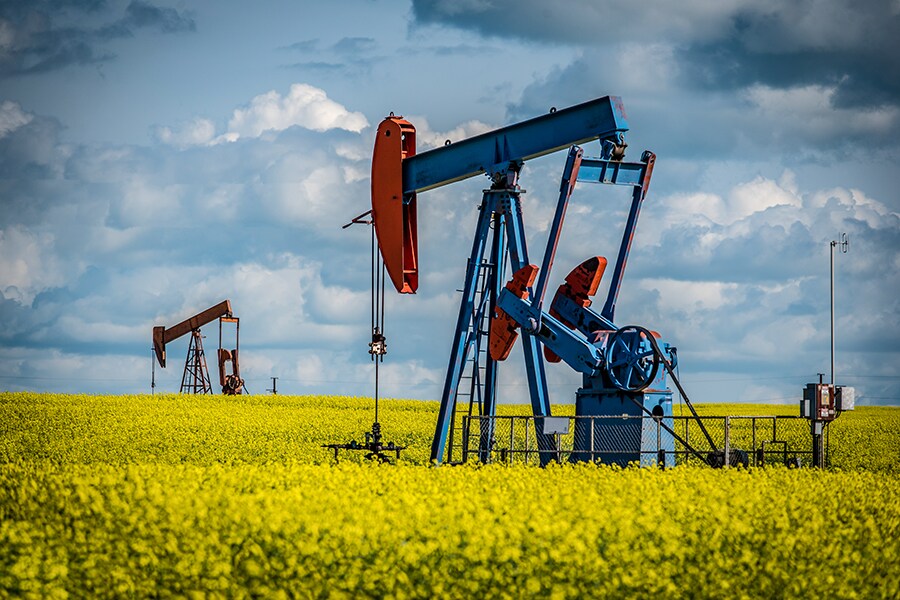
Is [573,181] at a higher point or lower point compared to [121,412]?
higher

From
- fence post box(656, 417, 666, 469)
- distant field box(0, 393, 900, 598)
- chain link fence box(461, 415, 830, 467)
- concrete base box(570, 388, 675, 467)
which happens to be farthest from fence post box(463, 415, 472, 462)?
distant field box(0, 393, 900, 598)

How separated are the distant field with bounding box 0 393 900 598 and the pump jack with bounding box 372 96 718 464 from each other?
15.3 feet

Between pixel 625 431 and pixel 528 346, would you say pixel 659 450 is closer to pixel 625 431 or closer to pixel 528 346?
pixel 625 431

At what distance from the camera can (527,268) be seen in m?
17.4

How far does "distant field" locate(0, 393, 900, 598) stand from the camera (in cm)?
752

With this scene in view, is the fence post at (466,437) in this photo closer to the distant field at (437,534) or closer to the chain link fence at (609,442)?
the chain link fence at (609,442)

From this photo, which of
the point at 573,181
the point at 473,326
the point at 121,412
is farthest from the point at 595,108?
the point at 121,412

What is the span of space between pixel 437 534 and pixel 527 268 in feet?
32.8

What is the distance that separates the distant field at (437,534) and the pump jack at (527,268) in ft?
15.3

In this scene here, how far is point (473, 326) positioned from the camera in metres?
18.3

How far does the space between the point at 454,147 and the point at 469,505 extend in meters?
10.5

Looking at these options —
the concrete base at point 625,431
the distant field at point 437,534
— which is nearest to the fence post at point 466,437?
the concrete base at point 625,431

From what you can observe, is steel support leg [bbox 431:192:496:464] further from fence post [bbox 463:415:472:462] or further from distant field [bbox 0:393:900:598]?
distant field [bbox 0:393:900:598]

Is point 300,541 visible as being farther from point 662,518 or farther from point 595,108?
point 595,108
